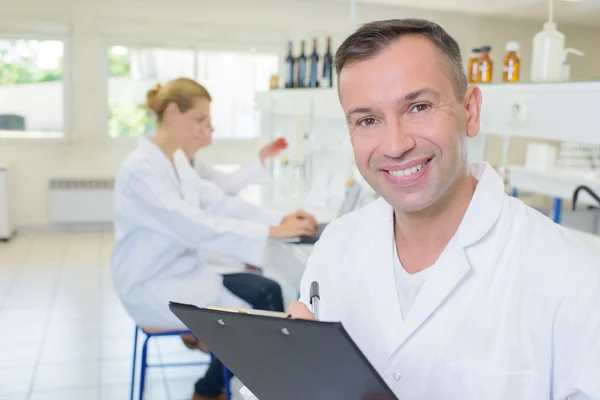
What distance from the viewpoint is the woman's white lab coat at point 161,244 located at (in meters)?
2.72

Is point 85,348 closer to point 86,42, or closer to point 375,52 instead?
point 375,52

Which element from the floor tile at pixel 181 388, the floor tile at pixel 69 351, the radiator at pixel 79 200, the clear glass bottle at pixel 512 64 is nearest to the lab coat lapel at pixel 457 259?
the clear glass bottle at pixel 512 64

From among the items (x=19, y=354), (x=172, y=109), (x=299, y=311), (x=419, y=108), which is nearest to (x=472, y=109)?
(x=419, y=108)

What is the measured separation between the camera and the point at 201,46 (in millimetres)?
7555

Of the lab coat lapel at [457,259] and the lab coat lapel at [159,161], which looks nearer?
the lab coat lapel at [457,259]

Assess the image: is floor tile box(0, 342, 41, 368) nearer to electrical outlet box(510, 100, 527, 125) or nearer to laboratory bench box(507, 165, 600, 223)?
electrical outlet box(510, 100, 527, 125)

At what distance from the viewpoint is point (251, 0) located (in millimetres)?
7531

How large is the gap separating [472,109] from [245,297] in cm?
187

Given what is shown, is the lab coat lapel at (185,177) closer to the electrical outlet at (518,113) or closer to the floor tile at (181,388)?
the floor tile at (181,388)

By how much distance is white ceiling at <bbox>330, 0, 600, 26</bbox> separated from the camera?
289 inches

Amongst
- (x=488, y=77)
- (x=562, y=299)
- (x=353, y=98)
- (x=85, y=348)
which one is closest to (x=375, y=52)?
(x=353, y=98)

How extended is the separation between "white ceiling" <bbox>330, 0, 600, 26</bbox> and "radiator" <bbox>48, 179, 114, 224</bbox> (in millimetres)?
3783

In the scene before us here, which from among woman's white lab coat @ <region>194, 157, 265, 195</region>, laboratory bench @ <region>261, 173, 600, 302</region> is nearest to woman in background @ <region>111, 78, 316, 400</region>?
laboratory bench @ <region>261, 173, 600, 302</region>

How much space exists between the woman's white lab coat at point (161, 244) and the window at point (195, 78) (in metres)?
4.81
